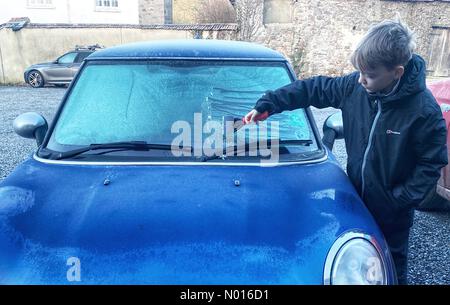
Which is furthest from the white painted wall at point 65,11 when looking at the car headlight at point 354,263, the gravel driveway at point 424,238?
the car headlight at point 354,263

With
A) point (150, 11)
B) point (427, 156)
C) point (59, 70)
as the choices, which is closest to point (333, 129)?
point (427, 156)

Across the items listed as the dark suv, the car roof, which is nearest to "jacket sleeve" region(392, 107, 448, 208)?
the car roof

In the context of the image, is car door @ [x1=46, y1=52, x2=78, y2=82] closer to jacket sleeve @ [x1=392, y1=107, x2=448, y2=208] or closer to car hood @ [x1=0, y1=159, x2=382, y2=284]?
car hood @ [x1=0, y1=159, x2=382, y2=284]

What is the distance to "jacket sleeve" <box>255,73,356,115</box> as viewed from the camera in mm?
2354

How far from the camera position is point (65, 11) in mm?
21922

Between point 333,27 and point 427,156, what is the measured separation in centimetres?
1538

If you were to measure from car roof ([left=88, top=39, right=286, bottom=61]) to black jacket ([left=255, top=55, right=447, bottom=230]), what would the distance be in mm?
479

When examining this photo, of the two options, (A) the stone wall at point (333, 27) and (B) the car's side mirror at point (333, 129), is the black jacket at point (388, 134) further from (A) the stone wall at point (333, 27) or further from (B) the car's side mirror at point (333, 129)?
(A) the stone wall at point (333, 27)

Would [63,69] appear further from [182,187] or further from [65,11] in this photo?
[182,187]

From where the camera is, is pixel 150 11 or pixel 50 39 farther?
pixel 150 11

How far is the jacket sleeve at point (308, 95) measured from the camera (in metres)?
2.35

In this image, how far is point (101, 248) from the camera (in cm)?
161

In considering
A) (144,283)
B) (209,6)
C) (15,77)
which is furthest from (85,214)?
(209,6)
